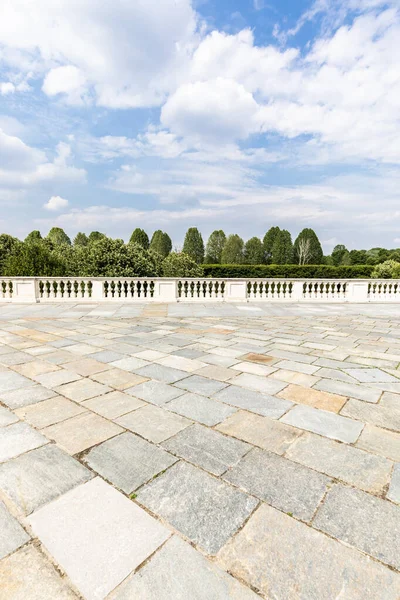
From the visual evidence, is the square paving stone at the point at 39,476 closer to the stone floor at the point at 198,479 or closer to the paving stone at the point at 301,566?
the stone floor at the point at 198,479

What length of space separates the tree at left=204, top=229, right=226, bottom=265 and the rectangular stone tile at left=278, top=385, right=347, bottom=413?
46326 millimetres

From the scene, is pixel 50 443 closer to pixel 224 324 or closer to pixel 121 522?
pixel 121 522

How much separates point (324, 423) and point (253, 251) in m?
45.6

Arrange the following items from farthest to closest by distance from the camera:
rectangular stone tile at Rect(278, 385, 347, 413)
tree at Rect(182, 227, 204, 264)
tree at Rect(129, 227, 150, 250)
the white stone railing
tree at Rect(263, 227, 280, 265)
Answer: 1. tree at Rect(263, 227, 280, 265)
2. tree at Rect(182, 227, 204, 264)
3. tree at Rect(129, 227, 150, 250)
4. the white stone railing
5. rectangular stone tile at Rect(278, 385, 347, 413)

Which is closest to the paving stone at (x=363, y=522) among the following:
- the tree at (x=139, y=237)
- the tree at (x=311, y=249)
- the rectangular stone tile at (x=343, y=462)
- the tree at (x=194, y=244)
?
the rectangular stone tile at (x=343, y=462)

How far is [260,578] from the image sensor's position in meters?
1.28

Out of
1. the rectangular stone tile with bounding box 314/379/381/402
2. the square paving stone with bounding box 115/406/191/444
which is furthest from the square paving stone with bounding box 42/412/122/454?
the rectangular stone tile with bounding box 314/379/381/402

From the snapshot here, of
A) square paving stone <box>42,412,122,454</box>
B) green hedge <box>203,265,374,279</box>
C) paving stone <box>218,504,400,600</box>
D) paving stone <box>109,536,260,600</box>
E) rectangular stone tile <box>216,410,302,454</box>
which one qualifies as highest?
green hedge <box>203,265,374,279</box>

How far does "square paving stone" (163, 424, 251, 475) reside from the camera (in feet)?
6.70

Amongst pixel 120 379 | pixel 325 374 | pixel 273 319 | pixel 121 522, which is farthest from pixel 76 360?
pixel 273 319

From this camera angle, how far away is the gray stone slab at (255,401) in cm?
279

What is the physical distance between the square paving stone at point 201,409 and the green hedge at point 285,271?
22.7m

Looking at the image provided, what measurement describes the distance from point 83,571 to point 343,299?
13.2 m

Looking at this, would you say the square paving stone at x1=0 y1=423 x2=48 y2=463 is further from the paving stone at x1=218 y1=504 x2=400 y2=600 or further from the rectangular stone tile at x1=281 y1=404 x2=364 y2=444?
the rectangular stone tile at x1=281 y1=404 x2=364 y2=444
